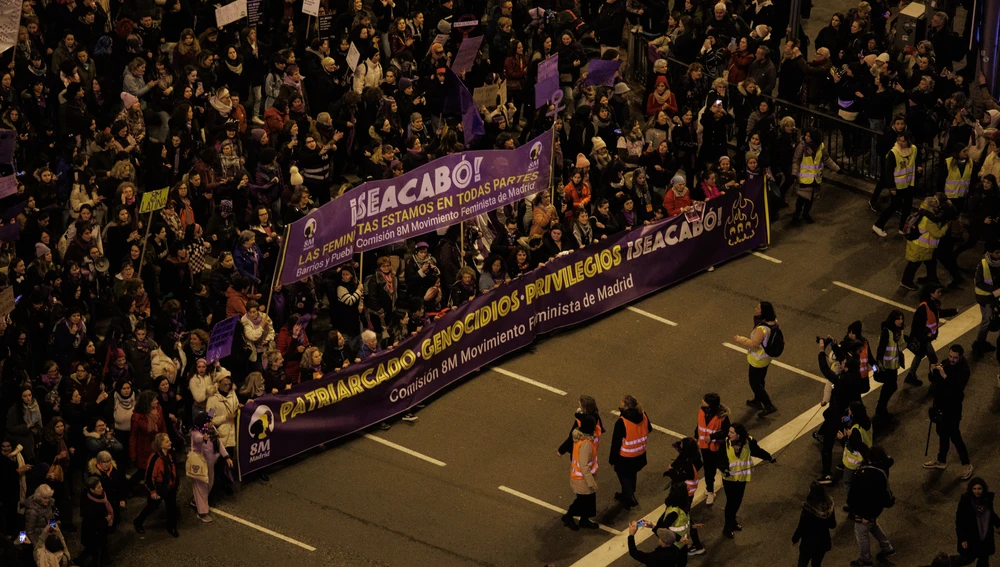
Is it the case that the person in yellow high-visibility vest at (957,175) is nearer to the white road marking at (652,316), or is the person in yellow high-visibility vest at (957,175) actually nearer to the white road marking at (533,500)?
the white road marking at (652,316)

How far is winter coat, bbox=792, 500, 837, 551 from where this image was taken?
20.8m

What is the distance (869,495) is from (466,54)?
11.0 metres

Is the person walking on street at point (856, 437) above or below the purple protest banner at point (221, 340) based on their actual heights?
below

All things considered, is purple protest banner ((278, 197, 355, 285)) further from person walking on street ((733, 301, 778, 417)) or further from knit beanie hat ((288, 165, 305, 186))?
person walking on street ((733, 301, 778, 417))

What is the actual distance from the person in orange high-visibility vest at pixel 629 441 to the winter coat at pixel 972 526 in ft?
12.7

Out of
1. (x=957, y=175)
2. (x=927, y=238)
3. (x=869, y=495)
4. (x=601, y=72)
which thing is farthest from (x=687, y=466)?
(x=601, y=72)

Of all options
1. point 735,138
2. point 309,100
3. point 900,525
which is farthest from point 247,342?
point 735,138

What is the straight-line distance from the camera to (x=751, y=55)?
Result: 31.6 m

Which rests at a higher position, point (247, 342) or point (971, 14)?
point (971, 14)

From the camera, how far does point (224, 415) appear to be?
22938 mm

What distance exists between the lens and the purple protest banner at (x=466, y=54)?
29.1m

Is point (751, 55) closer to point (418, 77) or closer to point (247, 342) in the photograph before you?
point (418, 77)

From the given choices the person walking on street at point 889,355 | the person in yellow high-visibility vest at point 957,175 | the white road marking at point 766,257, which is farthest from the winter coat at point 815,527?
the person in yellow high-visibility vest at point 957,175

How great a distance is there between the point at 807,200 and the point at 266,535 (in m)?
11.6
